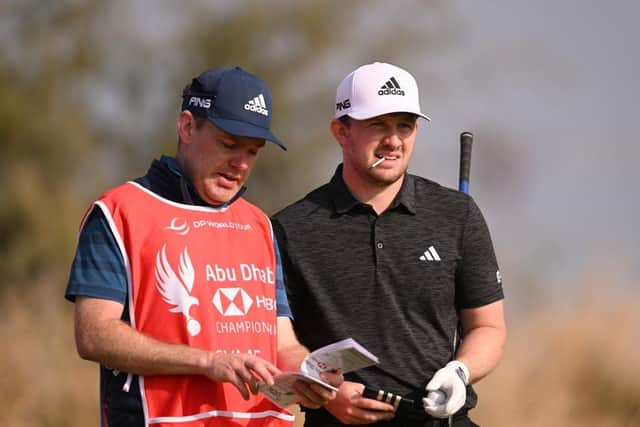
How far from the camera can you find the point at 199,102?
4.39 metres

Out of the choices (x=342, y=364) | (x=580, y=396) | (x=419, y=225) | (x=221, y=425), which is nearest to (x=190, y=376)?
(x=221, y=425)

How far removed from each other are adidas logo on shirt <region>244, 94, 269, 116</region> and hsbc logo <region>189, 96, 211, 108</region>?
5.0 inches

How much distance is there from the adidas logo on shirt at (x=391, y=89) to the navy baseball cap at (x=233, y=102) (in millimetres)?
620

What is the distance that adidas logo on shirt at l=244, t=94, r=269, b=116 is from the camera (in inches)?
172

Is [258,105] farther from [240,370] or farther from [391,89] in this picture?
[240,370]

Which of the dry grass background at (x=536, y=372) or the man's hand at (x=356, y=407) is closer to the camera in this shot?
the man's hand at (x=356, y=407)

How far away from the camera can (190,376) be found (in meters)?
4.12

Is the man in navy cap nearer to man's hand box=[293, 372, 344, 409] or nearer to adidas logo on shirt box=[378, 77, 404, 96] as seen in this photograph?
man's hand box=[293, 372, 344, 409]

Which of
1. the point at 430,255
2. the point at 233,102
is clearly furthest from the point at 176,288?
the point at 430,255

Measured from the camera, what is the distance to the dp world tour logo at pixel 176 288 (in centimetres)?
411

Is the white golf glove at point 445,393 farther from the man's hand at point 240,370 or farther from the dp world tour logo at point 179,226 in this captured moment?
the dp world tour logo at point 179,226

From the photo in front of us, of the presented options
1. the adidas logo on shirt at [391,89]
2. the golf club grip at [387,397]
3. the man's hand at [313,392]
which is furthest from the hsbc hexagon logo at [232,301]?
the adidas logo on shirt at [391,89]

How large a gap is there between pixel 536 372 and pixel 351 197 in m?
5.45

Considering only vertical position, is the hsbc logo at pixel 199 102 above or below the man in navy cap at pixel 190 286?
above
